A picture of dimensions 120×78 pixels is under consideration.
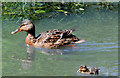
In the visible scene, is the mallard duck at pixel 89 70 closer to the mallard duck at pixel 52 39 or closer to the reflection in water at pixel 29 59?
the reflection in water at pixel 29 59

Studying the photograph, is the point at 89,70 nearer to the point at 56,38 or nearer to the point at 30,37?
the point at 56,38

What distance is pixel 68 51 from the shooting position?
8.04m

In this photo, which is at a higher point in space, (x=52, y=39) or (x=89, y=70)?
(x=52, y=39)

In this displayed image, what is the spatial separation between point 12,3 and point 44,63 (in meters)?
4.99

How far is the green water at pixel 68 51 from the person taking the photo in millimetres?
6523

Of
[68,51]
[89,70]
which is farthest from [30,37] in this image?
[89,70]

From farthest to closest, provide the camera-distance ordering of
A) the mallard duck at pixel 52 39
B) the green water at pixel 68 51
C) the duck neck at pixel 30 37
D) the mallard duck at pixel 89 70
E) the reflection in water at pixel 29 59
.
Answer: the duck neck at pixel 30 37
the mallard duck at pixel 52 39
the reflection in water at pixel 29 59
the green water at pixel 68 51
the mallard duck at pixel 89 70

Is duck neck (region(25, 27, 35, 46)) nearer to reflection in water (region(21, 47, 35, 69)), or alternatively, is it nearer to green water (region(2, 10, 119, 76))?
green water (region(2, 10, 119, 76))

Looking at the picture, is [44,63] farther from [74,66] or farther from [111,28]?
[111,28]


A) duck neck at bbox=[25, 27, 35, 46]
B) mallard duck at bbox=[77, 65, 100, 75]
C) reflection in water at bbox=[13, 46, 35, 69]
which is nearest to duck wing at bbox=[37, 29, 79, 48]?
duck neck at bbox=[25, 27, 35, 46]

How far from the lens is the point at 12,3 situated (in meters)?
11.3

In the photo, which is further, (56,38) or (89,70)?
(56,38)

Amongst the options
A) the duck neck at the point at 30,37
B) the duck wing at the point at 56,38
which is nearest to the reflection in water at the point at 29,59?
the duck neck at the point at 30,37

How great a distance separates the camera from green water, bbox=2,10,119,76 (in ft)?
21.4
